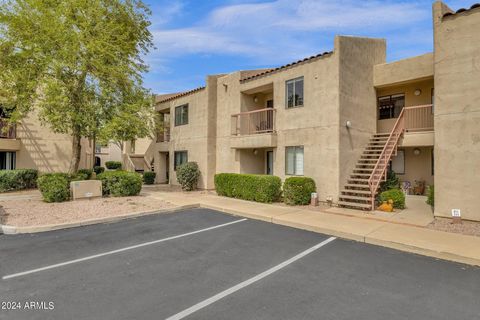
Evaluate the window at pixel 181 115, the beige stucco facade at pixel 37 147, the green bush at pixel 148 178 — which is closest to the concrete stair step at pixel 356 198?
the window at pixel 181 115

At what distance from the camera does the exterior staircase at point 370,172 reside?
10633mm

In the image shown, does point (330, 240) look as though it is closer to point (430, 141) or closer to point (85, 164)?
point (430, 141)

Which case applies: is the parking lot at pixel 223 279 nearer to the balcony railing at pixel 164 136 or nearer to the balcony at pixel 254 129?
the balcony at pixel 254 129

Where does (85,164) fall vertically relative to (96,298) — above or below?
above

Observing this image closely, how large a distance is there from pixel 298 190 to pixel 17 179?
16.1 meters

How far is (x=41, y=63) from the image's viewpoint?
39.4ft

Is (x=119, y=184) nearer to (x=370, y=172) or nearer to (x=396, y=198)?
(x=370, y=172)

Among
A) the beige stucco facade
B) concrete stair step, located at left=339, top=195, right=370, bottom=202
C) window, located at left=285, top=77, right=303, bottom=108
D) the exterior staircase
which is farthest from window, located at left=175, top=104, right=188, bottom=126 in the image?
concrete stair step, located at left=339, top=195, right=370, bottom=202

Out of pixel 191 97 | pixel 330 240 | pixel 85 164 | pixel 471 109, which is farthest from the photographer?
pixel 85 164

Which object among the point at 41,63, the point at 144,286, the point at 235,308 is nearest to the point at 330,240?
the point at 235,308

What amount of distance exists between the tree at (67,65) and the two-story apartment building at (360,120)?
537cm

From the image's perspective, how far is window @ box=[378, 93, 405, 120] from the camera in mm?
14164

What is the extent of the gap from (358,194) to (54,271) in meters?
10.5

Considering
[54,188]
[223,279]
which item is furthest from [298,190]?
[54,188]
